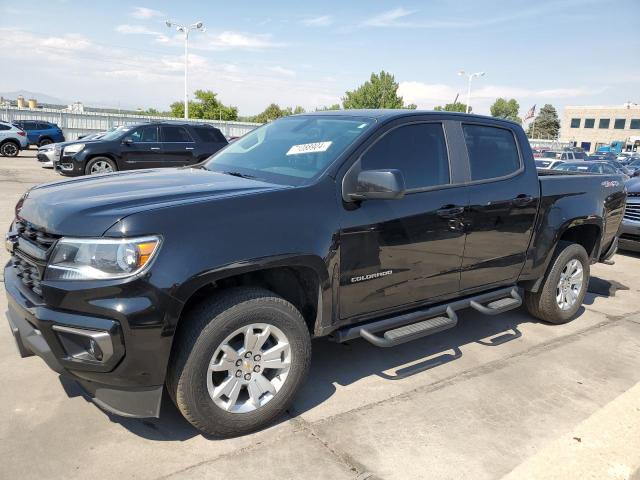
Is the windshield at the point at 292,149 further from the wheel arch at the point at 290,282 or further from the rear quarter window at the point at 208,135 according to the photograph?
the rear quarter window at the point at 208,135

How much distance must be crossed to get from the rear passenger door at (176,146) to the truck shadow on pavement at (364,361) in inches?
414

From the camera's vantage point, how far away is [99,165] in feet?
43.1

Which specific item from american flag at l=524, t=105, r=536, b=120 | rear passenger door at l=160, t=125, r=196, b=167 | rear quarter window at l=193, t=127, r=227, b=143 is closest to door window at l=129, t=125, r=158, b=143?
rear passenger door at l=160, t=125, r=196, b=167

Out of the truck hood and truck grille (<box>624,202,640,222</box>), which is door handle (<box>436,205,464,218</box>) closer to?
the truck hood

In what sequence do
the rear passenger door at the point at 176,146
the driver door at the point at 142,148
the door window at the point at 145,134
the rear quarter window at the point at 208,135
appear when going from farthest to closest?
the rear quarter window at the point at 208,135 → the rear passenger door at the point at 176,146 → the door window at the point at 145,134 → the driver door at the point at 142,148

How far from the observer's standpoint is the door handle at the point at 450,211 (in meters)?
3.64

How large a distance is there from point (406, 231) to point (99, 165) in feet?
38.3

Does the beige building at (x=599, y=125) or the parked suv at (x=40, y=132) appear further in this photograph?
the beige building at (x=599, y=125)

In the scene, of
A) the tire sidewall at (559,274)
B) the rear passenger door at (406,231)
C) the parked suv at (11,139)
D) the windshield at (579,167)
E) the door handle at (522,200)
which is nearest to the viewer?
the rear passenger door at (406,231)

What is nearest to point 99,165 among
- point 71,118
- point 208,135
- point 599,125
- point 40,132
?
point 208,135

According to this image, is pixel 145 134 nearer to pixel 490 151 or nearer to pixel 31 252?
pixel 490 151

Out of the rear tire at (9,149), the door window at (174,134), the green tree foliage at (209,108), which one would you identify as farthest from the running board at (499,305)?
the green tree foliage at (209,108)

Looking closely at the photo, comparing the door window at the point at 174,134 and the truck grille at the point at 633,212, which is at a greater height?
the door window at the point at 174,134

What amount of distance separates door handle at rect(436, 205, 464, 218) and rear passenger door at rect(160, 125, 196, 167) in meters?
11.2
